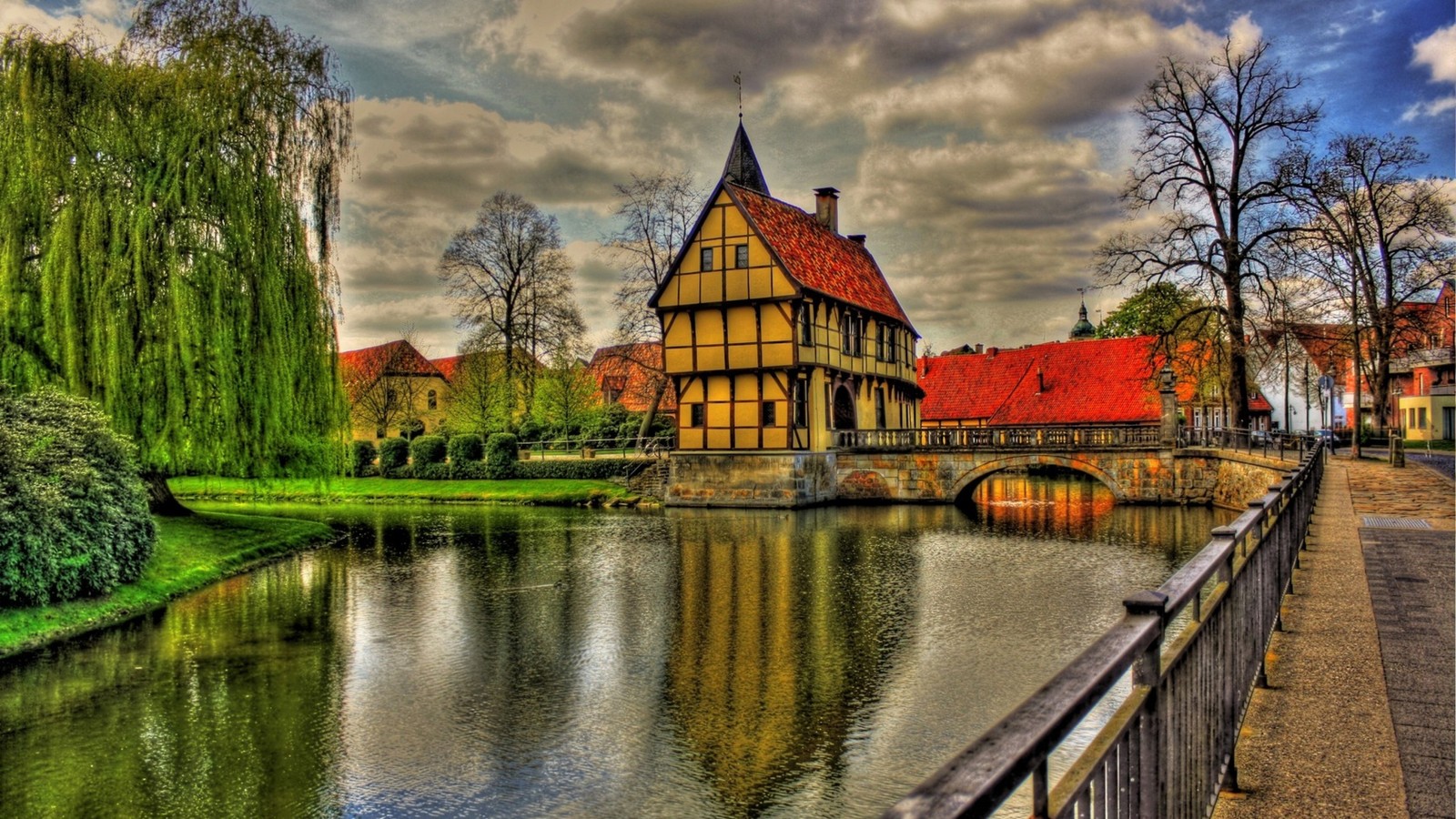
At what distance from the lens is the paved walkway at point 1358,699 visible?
13.4 ft

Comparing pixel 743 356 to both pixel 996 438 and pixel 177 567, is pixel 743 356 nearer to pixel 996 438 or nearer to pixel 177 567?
pixel 996 438

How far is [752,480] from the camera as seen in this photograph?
107 ft

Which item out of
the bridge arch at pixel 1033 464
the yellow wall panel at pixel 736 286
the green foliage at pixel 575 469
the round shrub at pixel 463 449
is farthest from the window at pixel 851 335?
the round shrub at pixel 463 449

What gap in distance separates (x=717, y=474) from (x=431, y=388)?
46771 mm

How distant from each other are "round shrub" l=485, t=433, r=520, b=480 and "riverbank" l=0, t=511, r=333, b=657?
52.1 feet

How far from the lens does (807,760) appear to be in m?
Answer: 7.70

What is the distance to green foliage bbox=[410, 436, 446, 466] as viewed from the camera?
45188 mm

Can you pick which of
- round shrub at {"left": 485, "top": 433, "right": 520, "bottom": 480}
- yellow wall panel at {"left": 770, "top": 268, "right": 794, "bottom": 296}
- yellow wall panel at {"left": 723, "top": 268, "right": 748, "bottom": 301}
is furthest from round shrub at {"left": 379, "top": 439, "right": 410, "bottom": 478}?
yellow wall panel at {"left": 770, "top": 268, "right": 794, "bottom": 296}

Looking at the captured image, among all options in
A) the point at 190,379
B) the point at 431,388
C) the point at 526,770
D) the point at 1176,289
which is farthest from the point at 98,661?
the point at 431,388

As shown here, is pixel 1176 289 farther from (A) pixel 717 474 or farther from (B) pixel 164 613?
(B) pixel 164 613

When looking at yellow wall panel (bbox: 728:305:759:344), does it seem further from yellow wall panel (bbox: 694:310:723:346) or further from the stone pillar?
the stone pillar

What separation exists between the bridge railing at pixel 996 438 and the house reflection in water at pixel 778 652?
11983mm

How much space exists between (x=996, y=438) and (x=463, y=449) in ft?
76.6

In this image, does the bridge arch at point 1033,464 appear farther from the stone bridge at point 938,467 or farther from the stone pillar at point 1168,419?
the stone pillar at point 1168,419
